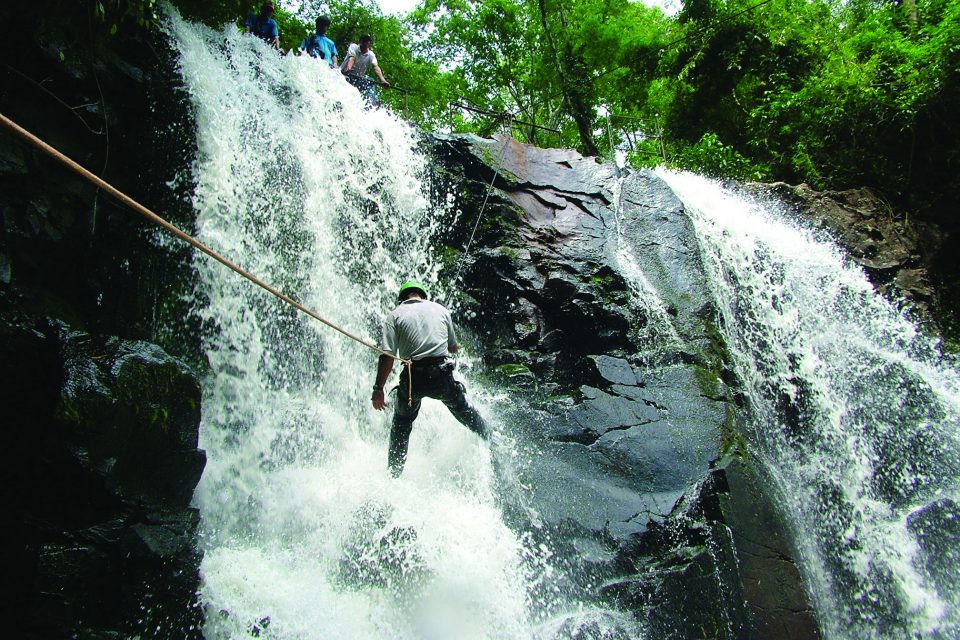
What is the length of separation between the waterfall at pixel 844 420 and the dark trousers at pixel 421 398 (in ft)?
10.8

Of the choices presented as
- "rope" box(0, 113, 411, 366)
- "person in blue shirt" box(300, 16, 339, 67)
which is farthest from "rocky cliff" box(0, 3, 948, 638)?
"person in blue shirt" box(300, 16, 339, 67)

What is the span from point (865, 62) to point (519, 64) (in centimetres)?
1290

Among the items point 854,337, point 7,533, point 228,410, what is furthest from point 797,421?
point 7,533

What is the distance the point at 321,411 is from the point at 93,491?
270cm

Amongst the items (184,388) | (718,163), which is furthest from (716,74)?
(184,388)

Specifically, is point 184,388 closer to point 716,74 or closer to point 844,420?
point 844,420

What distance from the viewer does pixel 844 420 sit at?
7.50 m

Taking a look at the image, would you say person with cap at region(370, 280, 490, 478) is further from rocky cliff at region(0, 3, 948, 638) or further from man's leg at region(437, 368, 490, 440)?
rocky cliff at region(0, 3, 948, 638)

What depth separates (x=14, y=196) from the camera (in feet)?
16.4

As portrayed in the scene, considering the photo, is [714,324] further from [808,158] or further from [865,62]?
[865,62]

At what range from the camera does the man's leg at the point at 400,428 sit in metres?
5.23

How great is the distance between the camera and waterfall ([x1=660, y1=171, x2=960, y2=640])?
19.6ft

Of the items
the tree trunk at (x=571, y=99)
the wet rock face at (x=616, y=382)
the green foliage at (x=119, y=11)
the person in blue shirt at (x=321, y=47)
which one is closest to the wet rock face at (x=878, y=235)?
the wet rock face at (x=616, y=382)

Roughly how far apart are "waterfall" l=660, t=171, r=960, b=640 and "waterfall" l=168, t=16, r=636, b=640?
3.22 m
